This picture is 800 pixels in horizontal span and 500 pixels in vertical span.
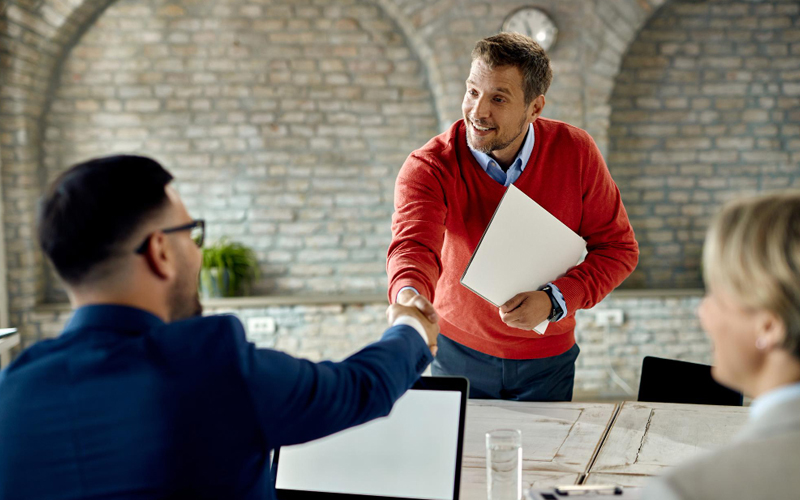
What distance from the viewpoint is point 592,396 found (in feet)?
13.8

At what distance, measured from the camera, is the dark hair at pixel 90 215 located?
875 millimetres

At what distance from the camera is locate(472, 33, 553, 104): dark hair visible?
1.81 meters

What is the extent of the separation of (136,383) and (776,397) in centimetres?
75

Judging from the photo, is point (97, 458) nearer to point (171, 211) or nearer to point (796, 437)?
point (171, 211)

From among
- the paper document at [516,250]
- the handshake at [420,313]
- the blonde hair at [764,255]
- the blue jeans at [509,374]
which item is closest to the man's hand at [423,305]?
the handshake at [420,313]

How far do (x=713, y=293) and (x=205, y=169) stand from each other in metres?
4.04

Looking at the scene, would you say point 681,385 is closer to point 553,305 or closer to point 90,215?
point 553,305

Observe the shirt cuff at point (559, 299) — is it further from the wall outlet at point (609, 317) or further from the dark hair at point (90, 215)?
the wall outlet at point (609, 317)

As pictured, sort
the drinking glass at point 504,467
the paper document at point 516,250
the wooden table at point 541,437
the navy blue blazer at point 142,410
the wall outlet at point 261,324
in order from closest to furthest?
the navy blue blazer at point 142,410 → the drinking glass at point 504,467 → the wooden table at point 541,437 → the paper document at point 516,250 → the wall outlet at point 261,324

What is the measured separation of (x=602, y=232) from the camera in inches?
76.6

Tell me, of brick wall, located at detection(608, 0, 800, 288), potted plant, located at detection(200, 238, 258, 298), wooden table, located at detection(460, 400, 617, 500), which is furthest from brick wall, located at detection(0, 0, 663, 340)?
wooden table, located at detection(460, 400, 617, 500)

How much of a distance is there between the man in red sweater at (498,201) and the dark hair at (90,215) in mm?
939

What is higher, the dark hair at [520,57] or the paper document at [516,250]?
the dark hair at [520,57]

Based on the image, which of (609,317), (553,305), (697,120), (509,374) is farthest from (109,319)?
(697,120)
